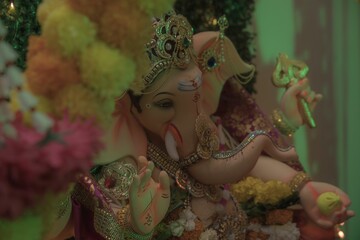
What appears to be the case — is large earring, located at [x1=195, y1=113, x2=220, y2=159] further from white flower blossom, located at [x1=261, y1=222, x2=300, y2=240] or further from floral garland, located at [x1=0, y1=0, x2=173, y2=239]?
floral garland, located at [x1=0, y1=0, x2=173, y2=239]

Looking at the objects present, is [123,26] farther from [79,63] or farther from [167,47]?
[167,47]

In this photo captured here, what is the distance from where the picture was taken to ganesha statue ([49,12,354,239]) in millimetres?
1326

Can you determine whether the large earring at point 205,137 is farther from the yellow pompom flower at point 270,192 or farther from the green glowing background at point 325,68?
the green glowing background at point 325,68

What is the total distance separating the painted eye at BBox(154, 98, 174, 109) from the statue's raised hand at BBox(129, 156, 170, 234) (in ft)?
0.96

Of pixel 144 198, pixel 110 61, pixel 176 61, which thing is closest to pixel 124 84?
pixel 110 61

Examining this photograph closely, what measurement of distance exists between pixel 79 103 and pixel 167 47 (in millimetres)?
667

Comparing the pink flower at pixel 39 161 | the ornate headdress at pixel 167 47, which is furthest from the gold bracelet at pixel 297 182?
the pink flower at pixel 39 161

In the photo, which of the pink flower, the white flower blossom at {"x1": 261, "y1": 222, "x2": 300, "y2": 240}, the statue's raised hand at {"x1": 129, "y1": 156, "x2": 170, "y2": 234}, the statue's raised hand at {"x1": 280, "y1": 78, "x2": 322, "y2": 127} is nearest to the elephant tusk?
Answer: the statue's raised hand at {"x1": 129, "y1": 156, "x2": 170, "y2": 234}

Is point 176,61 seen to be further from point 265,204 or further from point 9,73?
point 9,73

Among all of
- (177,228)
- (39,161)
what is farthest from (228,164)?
(39,161)

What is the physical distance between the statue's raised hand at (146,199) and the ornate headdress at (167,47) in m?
0.31

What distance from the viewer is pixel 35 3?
161 cm

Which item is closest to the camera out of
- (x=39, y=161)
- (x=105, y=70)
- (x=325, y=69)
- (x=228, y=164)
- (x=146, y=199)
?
(x=39, y=161)

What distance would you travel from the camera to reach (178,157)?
164cm
